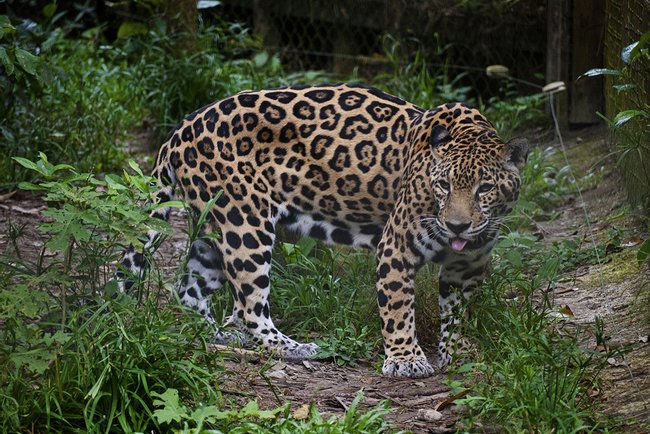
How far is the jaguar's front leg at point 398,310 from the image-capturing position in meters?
5.49

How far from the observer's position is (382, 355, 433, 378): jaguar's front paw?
5438 millimetres

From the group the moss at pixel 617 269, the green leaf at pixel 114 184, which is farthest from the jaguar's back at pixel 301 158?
the moss at pixel 617 269

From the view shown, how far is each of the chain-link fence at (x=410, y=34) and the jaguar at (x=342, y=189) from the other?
11.7ft

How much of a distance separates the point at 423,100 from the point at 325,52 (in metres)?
2.38

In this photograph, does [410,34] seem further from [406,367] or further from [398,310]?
[406,367]

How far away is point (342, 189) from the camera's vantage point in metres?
6.03

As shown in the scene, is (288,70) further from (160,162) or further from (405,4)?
(160,162)

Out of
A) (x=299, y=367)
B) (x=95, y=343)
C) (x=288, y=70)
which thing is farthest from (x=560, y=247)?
(x=288, y=70)

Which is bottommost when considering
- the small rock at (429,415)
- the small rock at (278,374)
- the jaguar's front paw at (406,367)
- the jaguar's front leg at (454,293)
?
the small rock at (278,374)

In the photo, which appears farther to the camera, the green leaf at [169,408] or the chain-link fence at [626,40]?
the chain-link fence at [626,40]

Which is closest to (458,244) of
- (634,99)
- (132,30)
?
(634,99)

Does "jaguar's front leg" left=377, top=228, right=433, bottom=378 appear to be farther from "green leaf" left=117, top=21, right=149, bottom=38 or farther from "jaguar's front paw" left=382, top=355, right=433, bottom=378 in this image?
"green leaf" left=117, top=21, right=149, bottom=38

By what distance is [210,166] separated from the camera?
19.3 ft

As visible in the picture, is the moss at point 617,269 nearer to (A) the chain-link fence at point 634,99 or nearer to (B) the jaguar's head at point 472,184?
(A) the chain-link fence at point 634,99
